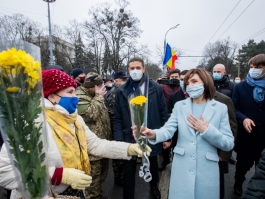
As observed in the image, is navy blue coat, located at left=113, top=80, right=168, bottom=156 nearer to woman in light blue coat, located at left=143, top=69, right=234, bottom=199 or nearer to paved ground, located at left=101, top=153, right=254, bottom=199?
woman in light blue coat, located at left=143, top=69, right=234, bottom=199

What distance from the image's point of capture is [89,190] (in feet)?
9.42

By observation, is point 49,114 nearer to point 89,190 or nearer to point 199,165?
point 199,165

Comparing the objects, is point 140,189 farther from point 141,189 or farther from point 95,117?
point 95,117

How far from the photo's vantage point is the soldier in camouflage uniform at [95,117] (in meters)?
2.90

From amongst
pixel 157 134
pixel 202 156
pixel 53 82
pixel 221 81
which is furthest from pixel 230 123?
pixel 53 82

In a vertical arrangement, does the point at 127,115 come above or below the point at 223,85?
below

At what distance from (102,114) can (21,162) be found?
2.18m

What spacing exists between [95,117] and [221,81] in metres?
2.91

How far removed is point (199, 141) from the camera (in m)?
2.03

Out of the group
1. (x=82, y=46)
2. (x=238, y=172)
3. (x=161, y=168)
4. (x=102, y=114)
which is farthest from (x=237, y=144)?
(x=82, y=46)

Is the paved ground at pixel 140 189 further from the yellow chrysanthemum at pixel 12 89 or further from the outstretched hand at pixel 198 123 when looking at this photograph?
the yellow chrysanthemum at pixel 12 89

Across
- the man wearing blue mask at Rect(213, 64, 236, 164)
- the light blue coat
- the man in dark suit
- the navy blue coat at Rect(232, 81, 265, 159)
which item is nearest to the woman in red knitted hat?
the light blue coat

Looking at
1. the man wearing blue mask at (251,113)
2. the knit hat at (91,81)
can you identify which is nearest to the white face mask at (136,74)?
the knit hat at (91,81)

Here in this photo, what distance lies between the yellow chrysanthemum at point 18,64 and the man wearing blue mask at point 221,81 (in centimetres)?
393
